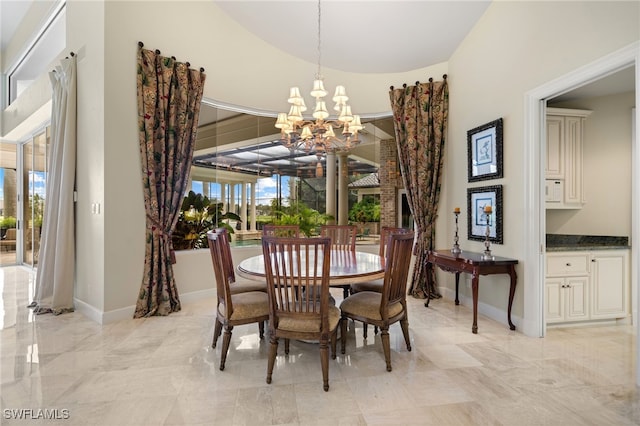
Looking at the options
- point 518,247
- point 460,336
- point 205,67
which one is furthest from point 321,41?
point 460,336

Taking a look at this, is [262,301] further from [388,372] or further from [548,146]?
[548,146]

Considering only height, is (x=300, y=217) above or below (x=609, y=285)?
above

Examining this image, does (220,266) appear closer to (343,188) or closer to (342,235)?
(342,235)

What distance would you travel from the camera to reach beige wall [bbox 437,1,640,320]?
101 inches

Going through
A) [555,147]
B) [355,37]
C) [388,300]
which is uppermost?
[355,37]

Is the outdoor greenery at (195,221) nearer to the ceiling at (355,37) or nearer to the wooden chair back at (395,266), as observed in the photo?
the ceiling at (355,37)

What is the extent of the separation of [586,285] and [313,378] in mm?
2997

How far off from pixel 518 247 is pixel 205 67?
13.5 ft

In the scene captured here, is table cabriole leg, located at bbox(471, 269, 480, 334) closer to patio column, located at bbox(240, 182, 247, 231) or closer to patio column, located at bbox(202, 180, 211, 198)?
patio column, located at bbox(240, 182, 247, 231)

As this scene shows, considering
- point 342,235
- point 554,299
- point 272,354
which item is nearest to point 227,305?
point 272,354

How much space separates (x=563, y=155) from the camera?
377 cm

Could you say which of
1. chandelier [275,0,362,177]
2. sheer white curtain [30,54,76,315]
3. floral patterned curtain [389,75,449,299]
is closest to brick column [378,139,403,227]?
floral patterned curtain [389,75,449,299]

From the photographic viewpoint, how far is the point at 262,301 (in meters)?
2.54

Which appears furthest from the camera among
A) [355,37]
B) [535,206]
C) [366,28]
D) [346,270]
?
[355,37]
